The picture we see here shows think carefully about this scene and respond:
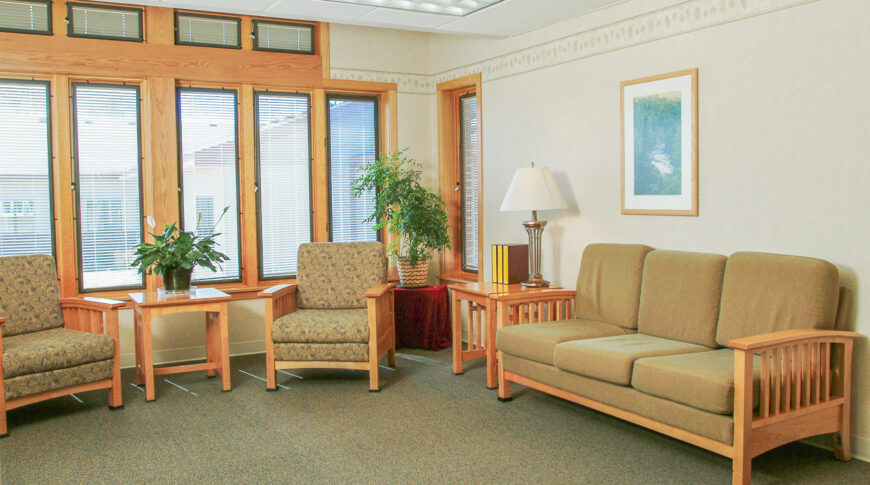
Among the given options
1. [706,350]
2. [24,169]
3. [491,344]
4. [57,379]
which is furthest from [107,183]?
[706,350]

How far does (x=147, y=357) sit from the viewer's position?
173 inches

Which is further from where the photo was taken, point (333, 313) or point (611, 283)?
point (333, 313)

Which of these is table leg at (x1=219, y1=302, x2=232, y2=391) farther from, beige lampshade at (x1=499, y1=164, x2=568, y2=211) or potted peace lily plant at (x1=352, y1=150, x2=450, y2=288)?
beige lampshade at (x1=499, y1=164, x2=568, y2=211)

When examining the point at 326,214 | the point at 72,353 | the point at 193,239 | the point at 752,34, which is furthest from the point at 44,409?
the point at 752,34

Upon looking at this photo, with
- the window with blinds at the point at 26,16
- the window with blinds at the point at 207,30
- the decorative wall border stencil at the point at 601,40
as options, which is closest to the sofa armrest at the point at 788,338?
the decorative wall border stencil at the point at 601,40

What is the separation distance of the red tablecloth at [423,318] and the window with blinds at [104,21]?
284cm

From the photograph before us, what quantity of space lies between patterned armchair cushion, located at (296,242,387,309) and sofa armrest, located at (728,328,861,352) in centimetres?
283

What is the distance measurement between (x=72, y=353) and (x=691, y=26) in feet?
13.0

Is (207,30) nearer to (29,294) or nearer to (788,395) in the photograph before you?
(29,294)

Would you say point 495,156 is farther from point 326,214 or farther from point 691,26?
point 691,26

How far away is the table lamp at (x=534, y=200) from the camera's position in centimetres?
455

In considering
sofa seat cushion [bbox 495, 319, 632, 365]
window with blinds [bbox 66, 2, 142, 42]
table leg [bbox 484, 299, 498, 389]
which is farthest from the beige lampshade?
window with blinds [bbox 66, 2, 142, 42]

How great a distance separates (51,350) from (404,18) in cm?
298

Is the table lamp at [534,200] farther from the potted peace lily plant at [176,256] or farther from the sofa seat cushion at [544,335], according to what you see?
the potted peace lily plant at [176,256]
